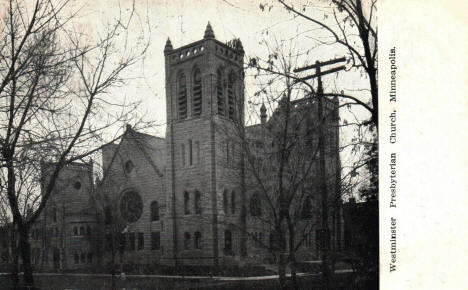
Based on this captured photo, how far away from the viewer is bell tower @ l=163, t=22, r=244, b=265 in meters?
26.3

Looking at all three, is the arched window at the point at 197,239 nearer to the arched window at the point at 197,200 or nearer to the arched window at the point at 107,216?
the arched window at the point at 197,200

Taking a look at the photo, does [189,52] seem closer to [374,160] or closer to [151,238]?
[151,238]

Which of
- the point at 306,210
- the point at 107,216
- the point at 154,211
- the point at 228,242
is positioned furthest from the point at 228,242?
the point at 306,210

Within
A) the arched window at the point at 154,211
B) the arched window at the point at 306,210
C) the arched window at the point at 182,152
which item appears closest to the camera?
the arched window at the point at 306,210

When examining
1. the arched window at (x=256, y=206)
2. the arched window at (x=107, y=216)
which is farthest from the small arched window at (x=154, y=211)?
the arched window at (x=256, y=206)

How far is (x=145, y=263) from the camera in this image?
29.7 meters

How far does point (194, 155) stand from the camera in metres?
28.3

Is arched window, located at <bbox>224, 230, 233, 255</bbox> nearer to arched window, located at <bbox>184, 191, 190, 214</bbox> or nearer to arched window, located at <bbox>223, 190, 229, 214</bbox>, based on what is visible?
arched window, located at <bbox>223, 190, 229, 214</bbox>

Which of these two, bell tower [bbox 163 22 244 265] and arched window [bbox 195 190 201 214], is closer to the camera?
bell tower [bbox 163 22 244 265]

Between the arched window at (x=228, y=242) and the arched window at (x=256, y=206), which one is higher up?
the arched window at (x=256, y=206)

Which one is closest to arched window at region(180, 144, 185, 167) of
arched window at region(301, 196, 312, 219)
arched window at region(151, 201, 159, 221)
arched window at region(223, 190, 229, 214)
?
arched window at region(223, 190, 229, 214)

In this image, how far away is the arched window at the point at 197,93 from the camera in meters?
28.3

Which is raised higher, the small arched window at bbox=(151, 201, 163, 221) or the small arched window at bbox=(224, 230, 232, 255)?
the small arched window at bbox=(151, 201, 163, 221)
